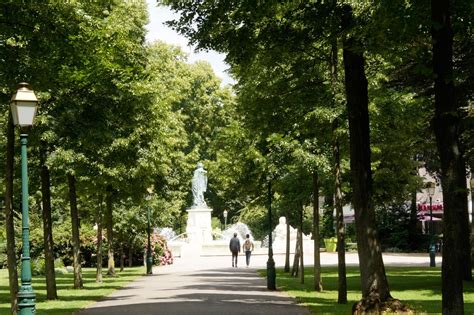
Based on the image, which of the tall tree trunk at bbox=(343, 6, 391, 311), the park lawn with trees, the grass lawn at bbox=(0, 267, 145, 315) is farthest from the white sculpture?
the tall tree trunk at bbox=(343, 6, 391, 311)

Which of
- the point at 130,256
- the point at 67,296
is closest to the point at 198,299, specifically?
the point at 67,296

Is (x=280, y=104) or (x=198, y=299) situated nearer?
(x=280, y=104)

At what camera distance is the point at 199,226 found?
2424 inches

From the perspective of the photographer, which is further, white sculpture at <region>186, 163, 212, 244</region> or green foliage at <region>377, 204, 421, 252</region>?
white sculpture at <region>186, 163, 212, 244</region>

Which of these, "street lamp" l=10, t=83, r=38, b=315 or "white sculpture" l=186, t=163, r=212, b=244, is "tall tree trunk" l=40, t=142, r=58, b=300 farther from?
"white sculpture" l=186, t=163, r=212, b=244

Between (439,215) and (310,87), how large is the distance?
1901 inches

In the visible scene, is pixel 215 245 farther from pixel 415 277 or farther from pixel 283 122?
pixel 283 122

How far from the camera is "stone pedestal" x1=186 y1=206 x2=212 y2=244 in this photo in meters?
61.1

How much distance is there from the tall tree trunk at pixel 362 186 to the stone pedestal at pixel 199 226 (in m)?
46.8

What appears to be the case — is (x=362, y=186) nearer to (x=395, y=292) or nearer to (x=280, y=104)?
(x=280, y=104)

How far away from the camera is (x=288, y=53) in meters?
17.3

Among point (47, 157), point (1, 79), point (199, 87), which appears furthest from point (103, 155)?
point (199, 87)

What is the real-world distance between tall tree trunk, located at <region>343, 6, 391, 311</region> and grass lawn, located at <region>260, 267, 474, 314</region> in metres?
0.97

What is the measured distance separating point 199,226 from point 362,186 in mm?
47390
